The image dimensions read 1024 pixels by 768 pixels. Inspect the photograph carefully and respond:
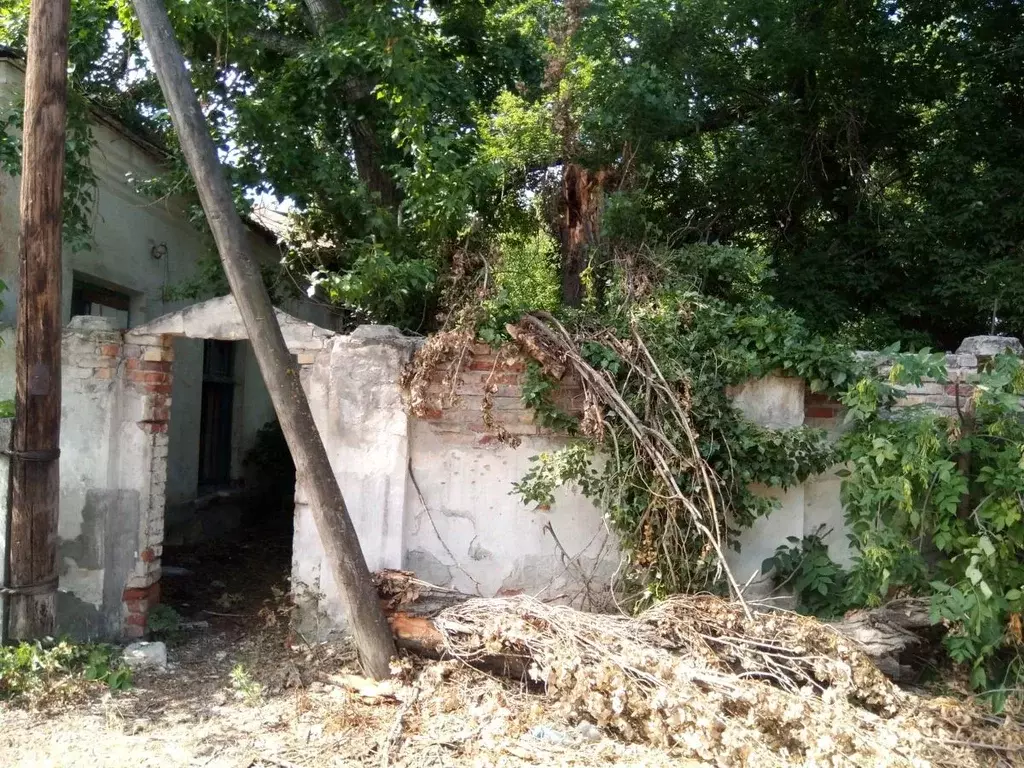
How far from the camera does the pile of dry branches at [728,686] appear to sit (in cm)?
373

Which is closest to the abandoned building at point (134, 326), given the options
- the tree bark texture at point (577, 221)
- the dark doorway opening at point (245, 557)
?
the dark doorway opening at point (245, 557)

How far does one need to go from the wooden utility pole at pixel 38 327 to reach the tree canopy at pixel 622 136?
5.84ft

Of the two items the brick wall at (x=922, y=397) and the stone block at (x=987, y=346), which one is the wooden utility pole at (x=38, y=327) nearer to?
the brick wall at (x=922, y=397)

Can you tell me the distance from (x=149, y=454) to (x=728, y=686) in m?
3.83

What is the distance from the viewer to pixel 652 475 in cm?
494

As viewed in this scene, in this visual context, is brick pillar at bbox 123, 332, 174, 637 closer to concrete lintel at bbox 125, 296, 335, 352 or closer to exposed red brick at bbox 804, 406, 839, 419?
concrete lintel at bbox 125, 296, 335, 352

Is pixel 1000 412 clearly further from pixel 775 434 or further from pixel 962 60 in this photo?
pixel 962 60

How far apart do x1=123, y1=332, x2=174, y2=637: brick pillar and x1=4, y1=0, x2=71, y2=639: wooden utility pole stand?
0.65 meters

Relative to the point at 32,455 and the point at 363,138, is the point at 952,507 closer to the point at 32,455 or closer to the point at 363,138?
the point at 32,455

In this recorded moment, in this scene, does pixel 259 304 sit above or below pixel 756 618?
above

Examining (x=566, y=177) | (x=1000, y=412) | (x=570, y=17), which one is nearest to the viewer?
(x=1000, y=412)

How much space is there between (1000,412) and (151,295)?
7050 mm

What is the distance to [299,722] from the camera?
4.24m

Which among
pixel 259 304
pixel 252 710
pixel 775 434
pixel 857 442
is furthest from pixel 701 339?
pixel 252 710
